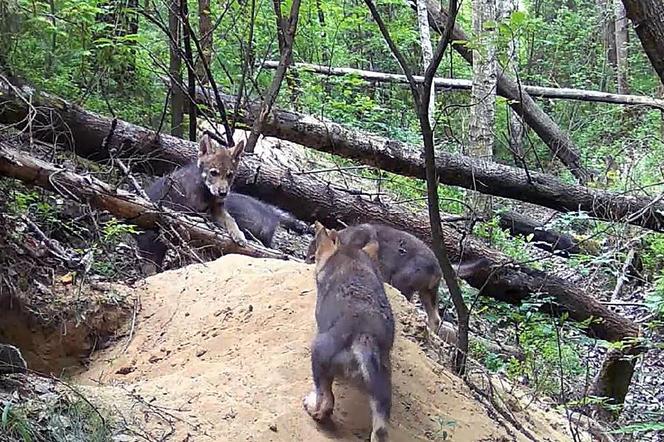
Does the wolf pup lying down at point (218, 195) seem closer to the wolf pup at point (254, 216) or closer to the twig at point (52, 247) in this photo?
the wolf pup at point (254, 216)

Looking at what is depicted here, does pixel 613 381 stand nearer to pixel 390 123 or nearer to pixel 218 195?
pixel 218 195

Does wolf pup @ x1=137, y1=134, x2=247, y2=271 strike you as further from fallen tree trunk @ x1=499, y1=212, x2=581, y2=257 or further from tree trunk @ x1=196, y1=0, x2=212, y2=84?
fallen tree trunk @ x1=499, y1=212, x2=581, y2=257

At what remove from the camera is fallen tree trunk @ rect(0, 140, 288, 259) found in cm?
701

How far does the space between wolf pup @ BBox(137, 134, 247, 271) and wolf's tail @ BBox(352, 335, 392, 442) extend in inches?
180

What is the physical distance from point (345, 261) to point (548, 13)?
2229 centimetres

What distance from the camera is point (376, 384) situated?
15.2ft

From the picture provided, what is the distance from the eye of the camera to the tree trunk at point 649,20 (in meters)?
4.50

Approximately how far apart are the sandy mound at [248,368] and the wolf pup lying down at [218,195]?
2166mm

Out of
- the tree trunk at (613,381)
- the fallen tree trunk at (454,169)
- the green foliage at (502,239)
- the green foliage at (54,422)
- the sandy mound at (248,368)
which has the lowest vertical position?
the tree trunk at (613,381)

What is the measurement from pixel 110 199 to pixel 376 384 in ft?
13.6

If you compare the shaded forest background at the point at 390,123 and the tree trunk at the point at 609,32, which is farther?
the tree trunk at the point at 609,32

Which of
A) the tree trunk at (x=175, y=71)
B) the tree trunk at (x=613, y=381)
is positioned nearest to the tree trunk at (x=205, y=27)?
the tree trunk at (x=175, y=71)

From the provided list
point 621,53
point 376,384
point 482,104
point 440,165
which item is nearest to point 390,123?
point 482,104

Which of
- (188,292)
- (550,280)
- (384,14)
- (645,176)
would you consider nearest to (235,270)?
(188,292)
